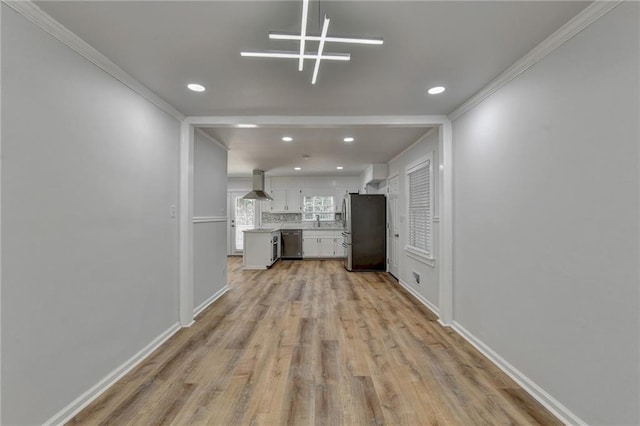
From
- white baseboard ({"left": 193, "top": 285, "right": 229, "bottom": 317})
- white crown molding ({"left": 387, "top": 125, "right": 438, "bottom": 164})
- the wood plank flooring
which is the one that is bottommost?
the wood plank flooring

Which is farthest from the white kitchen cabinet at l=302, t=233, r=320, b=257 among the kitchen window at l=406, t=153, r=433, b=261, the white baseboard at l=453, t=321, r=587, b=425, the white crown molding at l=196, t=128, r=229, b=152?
the white baseboard at l=453, t=321, r=587, b=425

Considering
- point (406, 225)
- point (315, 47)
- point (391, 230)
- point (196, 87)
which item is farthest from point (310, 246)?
point (315, 47)

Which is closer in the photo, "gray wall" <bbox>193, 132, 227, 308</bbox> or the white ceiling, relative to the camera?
the white ceiling

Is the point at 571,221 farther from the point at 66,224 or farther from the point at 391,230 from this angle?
the point at 391,230

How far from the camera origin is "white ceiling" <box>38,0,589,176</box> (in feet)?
4.77

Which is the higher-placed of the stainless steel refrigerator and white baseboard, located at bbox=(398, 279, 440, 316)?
the stainless steel refrigerator

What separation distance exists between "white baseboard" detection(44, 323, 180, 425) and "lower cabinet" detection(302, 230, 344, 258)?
16.2ft

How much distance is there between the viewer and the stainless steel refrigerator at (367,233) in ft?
19.2

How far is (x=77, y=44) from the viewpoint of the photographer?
5.52ft

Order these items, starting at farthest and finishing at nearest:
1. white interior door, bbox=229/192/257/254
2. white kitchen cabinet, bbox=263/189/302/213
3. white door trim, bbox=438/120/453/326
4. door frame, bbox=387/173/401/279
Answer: white interior door, bbox=229/192/257/254
white kitchen cabinet, bbox=263/189/302/213
door frame, bbox=387/173/401/279
white door trim, bbox=438/120/453/326

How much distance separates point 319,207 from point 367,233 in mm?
2315

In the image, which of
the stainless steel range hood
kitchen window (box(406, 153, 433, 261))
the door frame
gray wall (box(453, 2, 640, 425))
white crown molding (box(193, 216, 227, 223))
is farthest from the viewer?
the stainless steel range hood

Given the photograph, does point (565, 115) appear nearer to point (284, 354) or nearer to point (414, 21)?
point (414, 21)

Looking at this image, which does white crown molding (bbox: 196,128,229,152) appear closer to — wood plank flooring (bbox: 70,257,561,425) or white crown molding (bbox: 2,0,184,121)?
white crown molding (bbox: 2,0,184,121)
